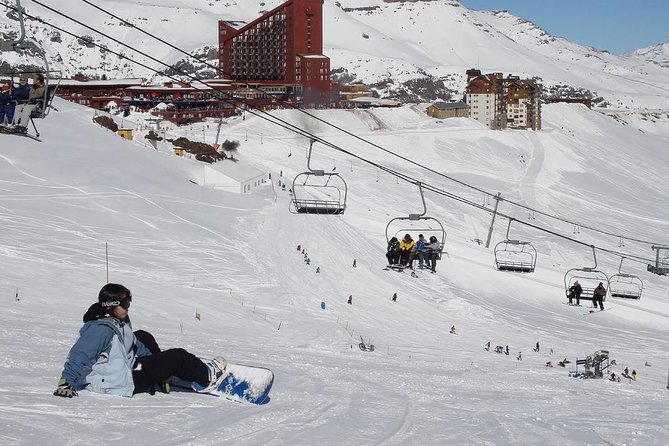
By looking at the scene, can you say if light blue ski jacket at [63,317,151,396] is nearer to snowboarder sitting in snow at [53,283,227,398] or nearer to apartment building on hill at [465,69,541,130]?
snowboarder sitting in snow at [53,283,227,398]

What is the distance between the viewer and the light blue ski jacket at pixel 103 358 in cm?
500

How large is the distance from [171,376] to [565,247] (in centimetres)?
3269

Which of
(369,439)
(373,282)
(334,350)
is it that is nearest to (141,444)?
(369,439)

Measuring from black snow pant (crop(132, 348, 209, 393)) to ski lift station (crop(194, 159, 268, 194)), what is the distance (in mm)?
32139

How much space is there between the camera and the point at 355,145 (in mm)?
60000

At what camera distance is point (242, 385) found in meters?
5.67

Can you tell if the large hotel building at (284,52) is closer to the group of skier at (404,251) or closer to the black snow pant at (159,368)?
the group of skier at (404,251)

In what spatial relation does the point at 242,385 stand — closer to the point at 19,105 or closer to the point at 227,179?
the point at 19,105

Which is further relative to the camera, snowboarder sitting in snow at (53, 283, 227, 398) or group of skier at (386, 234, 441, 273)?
group of skier at (386, 234, 441, 273)

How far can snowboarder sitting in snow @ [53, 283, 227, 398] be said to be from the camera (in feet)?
16.5

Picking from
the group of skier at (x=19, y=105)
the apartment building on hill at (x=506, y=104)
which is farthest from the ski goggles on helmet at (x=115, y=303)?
the apartment building on hill at (x=506, y=104)

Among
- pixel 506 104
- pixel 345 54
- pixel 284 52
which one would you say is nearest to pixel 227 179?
pixel 284 52

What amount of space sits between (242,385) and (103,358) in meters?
0.97

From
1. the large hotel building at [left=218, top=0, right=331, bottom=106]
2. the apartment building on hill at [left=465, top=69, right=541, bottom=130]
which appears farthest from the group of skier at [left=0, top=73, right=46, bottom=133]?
the apartment building on hill at [left=465, top=69, right=541, bottom=130]
